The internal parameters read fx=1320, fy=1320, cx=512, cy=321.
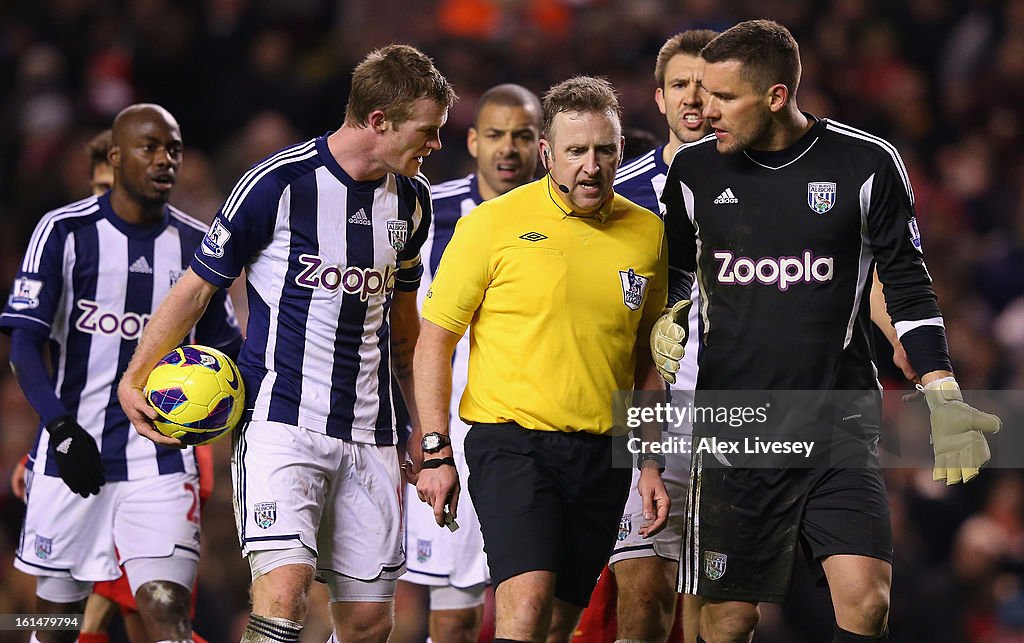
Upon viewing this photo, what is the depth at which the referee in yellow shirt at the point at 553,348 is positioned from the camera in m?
4.14

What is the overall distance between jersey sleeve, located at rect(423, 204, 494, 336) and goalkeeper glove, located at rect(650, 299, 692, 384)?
57 cm

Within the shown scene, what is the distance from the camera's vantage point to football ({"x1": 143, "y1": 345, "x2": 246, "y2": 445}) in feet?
14.4

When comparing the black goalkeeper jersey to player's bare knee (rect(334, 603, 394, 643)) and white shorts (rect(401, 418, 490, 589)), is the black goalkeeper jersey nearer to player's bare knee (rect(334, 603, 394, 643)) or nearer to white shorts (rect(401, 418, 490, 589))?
player's bare knee (rect(334, 603, 394, 643))

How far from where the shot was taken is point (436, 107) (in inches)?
180

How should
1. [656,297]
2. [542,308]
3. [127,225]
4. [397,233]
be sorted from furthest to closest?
[127,225]
[397,233]
[656,297]
[542,308]

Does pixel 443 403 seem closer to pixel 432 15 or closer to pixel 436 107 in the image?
pixel 436 107

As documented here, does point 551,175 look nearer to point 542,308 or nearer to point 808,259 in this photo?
point 542,308

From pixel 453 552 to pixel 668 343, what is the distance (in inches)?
85.2

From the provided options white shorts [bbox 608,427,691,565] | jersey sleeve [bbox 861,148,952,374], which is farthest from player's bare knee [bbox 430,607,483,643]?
jersey sleeve [bbox 861,148,952,374]

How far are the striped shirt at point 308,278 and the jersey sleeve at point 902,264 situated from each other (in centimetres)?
167

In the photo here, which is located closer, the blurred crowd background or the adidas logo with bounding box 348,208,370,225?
the adidas logo with bounding box 348,208,370,225

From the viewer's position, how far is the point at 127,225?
5.57m

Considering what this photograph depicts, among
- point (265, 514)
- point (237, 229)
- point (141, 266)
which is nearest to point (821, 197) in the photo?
point (237, 229)

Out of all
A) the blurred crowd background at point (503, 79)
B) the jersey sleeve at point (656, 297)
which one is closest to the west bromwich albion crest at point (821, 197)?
the jersey sleeve at point (656, 297)
